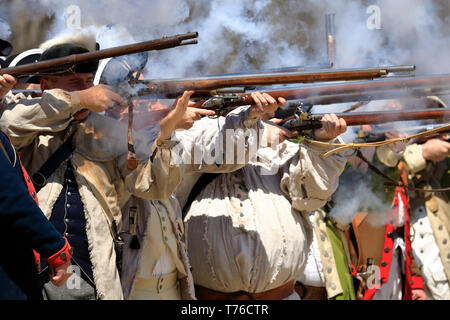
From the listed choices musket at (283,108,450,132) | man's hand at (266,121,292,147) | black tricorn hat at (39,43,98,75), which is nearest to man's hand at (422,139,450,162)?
musket at (283,108,450,132)

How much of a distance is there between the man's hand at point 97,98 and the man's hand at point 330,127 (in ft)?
3.92

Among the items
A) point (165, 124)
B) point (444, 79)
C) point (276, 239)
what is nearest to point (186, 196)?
point (276, 239)

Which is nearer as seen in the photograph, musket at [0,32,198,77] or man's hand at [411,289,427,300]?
musket at [0,32,198,77]

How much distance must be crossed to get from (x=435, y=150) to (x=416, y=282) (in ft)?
2.91

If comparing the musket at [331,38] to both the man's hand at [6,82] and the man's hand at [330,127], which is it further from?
the man's hand at [6,82]

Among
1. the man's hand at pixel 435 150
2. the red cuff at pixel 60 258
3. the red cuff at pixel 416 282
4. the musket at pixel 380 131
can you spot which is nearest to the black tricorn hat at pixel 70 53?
the red cuff at pixel 60 258

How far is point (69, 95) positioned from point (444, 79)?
190 centimetres

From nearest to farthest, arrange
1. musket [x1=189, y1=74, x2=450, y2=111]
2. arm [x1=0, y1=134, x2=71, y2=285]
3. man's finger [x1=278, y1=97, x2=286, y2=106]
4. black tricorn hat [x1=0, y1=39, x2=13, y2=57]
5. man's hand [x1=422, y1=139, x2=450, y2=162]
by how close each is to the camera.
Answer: arm [x1=0, y1=134, x2=71, y2=285] → man's finger [x1=278, y1=97, x2=286, y2=106] → black tricorn hat [x1=0, y1=39, x2=13, y2=57] → musket [x1=189, y1=74, x2=450, y2=111] → man's hand [x1=422, y1=139, x2=450, y2=162]

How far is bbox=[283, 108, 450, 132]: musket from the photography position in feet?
11.4

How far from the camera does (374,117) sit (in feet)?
11.8

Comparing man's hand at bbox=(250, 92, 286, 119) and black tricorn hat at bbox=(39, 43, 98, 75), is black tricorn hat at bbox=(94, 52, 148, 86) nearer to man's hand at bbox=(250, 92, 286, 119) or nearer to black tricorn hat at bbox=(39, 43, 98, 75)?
black tricorn hat at bbox=(39, 43, 98, 75)

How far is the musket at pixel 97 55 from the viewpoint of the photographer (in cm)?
277

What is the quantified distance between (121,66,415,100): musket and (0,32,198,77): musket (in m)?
0.19

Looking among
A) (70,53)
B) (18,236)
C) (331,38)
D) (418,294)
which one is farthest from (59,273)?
(418,294)
